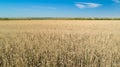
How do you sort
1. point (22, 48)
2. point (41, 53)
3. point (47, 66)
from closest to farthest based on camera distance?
point (47, 66), point (41, 53), point (22, 48)

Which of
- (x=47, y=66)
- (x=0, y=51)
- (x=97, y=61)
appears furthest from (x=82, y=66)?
(x=0, y=51)

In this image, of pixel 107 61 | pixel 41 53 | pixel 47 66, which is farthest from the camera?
pixel 41 53

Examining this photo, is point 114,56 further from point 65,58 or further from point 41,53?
point 41,53

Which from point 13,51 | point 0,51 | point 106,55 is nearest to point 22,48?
point 13,51

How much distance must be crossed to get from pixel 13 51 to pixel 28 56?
52cm

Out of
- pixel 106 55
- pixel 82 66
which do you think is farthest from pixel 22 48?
pixel 106 55

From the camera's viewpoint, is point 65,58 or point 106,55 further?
point 106,55

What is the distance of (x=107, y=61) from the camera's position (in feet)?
11.9

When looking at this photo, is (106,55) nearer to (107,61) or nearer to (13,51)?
(107,61)

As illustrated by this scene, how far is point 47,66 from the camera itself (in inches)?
131

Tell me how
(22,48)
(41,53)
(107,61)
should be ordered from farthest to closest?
(22,48) → (41,53) → (107,61)

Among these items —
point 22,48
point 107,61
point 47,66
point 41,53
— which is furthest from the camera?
point 22,48

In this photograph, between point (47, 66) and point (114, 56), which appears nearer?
point (47, 66)

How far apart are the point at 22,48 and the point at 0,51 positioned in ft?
1.77
